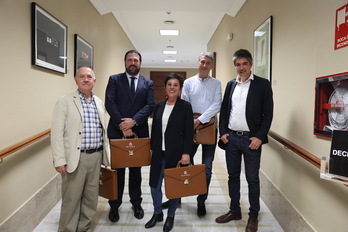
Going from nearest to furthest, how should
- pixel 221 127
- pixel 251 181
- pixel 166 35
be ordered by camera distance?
1. pixel 251 181
2. pixel 221 127
3. pixel 166 35

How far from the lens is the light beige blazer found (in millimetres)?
1830

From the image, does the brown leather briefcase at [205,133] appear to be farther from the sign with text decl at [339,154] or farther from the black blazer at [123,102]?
the sign with text decl at [339,154]

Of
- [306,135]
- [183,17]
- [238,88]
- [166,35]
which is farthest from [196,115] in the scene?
[166,35]

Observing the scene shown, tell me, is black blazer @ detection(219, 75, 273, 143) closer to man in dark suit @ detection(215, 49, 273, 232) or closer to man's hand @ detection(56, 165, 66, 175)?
man in dark suit @ detection(215, 49, 273, 232)

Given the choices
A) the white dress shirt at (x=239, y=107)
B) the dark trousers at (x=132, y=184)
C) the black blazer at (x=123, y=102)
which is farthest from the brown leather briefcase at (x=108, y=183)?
the white dress shirt at (x=239, y=107)

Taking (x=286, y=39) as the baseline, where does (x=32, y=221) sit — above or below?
below

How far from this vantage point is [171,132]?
203 centimetres

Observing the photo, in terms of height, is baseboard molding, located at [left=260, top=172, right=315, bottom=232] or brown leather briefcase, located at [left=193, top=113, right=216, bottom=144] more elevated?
brown leather briefcase, located at [left=193, top=113, right=216, bottom=144]

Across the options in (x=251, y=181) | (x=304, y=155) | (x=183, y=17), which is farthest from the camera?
(x=183, y=17)

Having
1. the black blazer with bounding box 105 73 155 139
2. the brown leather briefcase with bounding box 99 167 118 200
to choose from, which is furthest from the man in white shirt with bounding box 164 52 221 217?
the brown leather briefcase with bounding box 99 167 118 200

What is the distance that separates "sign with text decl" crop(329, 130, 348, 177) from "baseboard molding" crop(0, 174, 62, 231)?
208 centimetres

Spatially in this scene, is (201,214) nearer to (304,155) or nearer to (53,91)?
(304,155)

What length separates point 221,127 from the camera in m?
2.30

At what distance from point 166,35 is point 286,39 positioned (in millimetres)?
4877
